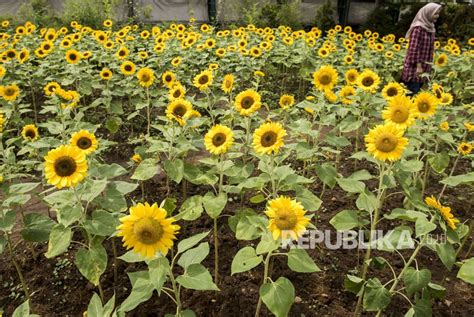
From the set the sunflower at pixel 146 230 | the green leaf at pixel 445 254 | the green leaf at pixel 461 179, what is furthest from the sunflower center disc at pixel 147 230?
the green leaf at pixel 461 179

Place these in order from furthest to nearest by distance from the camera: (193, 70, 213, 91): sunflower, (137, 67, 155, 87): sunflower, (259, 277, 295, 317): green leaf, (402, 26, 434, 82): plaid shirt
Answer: (402, 26, 434, 82): plaid shirt, (137, 67, 155, 87): sunflower, (193, 70, 213, 91): sunflower, (259, 277, 295, 317): green leaf

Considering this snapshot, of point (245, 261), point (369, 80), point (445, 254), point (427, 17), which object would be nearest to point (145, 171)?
point (245, 261)

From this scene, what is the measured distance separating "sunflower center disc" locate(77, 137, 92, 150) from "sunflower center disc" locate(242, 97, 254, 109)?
45.6 inches

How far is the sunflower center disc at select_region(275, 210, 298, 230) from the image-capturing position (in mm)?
1717

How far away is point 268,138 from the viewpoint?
2295 millimetres

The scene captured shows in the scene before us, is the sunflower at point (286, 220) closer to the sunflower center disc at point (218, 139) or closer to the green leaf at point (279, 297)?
the green leaf at point (279, 297)

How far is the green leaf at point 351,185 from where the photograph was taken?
232 centimetres

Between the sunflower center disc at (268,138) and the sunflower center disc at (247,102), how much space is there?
0.69 metres

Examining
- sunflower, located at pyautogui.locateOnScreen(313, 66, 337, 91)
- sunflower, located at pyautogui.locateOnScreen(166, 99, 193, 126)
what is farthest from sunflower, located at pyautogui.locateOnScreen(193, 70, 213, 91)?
sunflower, located at pyautogui.locateOnScreen(313, 66, 337, 91)

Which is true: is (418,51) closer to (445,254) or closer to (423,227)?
(445,254)

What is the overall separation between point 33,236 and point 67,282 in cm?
63

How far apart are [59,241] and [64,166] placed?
0.40 metres

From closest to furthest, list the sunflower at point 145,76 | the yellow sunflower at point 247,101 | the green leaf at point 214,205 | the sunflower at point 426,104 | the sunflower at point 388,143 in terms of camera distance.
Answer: the sunflower at point 388,143, the green leaf at point 214,205, the sunflower at point 426,104, the yellow sunflower at point 247,101, the sunflower at point 145,76

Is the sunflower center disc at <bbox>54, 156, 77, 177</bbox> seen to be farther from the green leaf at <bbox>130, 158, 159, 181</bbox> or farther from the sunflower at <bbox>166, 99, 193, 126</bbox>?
the sunflower at <bbox>166, 99, 193, 126</bbox>
